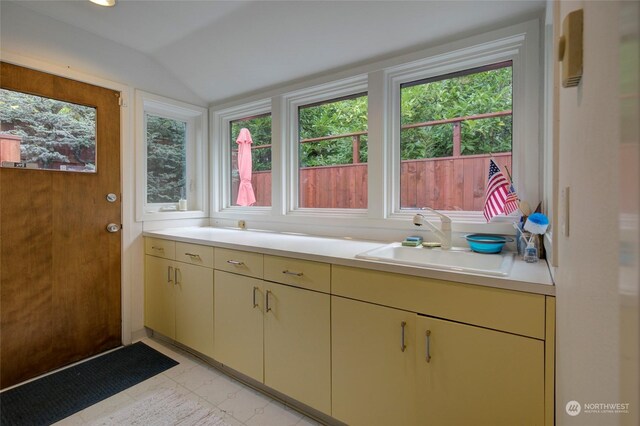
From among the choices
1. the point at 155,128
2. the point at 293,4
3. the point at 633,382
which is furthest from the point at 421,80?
the point at 155,128

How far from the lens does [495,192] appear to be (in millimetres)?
1682

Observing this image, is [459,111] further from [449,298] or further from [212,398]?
[212,398]

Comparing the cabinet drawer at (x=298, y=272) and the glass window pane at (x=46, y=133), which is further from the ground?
the glass window pane at (x=46, y=133)

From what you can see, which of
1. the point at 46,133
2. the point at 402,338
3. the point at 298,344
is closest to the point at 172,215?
the point at 46,133

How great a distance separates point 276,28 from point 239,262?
1.58 meters

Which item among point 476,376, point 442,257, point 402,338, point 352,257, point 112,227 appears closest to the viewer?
point 476,376

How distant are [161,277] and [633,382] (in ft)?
8.78

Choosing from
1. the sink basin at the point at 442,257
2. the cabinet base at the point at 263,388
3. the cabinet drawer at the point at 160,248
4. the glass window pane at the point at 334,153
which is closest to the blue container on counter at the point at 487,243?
the sink basin at the point at 442,257

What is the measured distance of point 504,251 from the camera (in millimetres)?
1661

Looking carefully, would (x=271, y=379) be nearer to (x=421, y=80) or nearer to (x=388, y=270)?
(x=388, y=270)

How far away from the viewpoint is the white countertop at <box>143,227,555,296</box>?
1093 mm

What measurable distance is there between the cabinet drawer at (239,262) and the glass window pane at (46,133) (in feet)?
3.99

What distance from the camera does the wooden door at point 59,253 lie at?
1.90 metres

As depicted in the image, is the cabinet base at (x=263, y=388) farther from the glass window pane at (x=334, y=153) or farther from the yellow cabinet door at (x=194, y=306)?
the glass window pane at (x=334, y=153)
